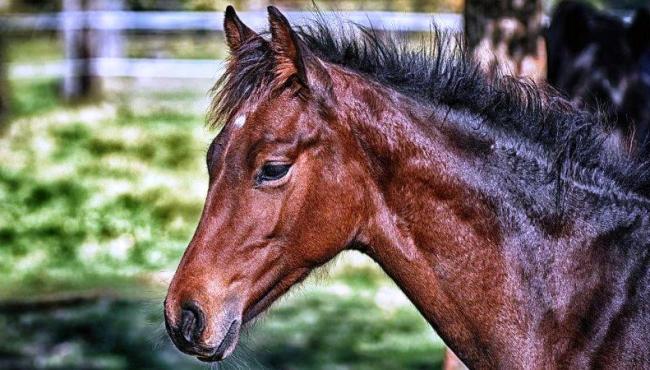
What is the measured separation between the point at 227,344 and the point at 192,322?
5.0 inches

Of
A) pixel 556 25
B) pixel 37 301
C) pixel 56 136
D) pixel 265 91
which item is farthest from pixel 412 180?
pixel 56 136

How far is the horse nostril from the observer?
123 inches

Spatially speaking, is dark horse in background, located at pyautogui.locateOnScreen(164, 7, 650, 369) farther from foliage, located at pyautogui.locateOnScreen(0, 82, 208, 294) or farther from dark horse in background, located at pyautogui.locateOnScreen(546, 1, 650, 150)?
foliage, located at pyautogui.locateOnScreen(0, 82, 208, 294)

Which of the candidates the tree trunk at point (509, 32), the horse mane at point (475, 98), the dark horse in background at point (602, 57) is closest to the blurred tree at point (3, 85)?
the dark horse in background at point (602, 57)

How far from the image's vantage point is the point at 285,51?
3.18m

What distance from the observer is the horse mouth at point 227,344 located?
3.15m

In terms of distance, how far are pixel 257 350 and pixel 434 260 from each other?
4.01 metres

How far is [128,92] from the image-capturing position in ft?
47.5

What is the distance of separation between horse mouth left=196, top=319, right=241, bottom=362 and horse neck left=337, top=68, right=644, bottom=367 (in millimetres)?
485

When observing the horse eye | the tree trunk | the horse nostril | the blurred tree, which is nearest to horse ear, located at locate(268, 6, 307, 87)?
the horse eye

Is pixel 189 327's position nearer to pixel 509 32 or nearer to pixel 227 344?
pixel 227 344

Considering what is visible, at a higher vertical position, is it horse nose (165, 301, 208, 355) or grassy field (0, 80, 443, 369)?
horse nose (165, 301, 208, 355)

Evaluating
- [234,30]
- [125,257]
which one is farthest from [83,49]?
[234,30]

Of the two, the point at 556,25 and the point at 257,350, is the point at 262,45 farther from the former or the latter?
the point at 556,25
